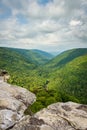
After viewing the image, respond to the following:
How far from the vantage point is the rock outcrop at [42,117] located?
17188 millimetres

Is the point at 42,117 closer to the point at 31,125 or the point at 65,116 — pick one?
the point at 31,125

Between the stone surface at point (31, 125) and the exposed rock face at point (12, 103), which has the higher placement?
the exposed rock face at point (12, 103)

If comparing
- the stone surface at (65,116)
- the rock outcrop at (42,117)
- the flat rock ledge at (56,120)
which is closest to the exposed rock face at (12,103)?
the rock outcrop at (42,117)

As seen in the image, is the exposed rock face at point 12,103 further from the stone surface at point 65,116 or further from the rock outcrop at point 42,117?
the stone surface at point 65,116

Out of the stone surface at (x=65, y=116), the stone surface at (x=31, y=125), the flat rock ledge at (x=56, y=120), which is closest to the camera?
the stone surface at (x=31, y=125)

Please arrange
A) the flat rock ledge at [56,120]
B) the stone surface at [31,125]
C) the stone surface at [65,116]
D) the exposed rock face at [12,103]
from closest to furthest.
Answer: the stone surface at [31,125] < the flat rock ledge at [56,120] < the stone surface at [65,116] < the exposed rock face at [12,103]

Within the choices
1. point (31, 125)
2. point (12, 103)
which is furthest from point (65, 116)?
point (12, 103)

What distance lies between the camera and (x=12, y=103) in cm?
2012

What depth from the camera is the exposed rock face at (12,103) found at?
1750 centimetres

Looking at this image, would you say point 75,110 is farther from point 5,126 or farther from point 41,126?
point 5,126

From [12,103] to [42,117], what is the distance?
379cm

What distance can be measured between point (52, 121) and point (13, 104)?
A: 474cm

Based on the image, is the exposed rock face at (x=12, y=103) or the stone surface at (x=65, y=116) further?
the exposed rock face at (x=12, y=103)

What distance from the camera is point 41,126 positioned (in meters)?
17.0
